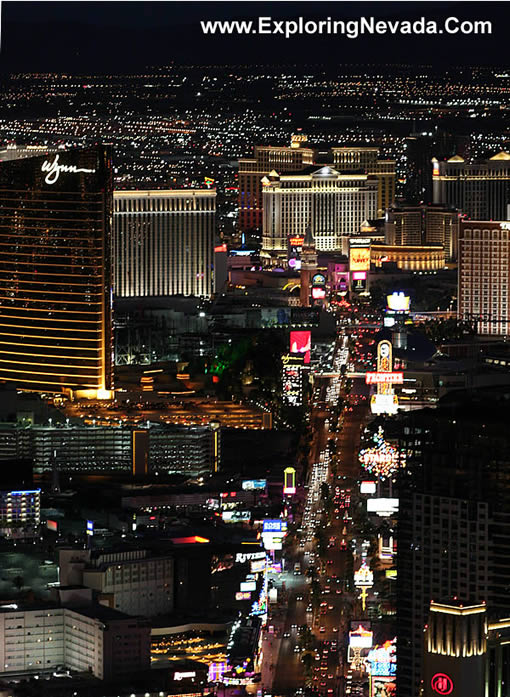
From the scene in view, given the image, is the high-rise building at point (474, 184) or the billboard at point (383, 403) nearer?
the billboard at point (383, 403)

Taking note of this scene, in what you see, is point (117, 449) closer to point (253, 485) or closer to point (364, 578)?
point (253, 485)

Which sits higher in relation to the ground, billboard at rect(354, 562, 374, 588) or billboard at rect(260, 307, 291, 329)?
billboard at rect(260, 307, 291, 329)

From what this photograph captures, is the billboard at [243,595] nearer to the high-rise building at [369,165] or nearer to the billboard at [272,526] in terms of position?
the billboard at [272,526]

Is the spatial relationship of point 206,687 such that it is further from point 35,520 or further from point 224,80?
point 224,80

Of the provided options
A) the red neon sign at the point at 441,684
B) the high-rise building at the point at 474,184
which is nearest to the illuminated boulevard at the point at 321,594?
the red neon sign at the point at 441,684

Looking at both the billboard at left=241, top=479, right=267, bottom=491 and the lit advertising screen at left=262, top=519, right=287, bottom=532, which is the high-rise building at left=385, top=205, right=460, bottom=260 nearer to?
the billboard at left=241, top=479, right=267, bottom=491

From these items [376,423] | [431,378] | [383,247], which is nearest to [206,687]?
[376,423]

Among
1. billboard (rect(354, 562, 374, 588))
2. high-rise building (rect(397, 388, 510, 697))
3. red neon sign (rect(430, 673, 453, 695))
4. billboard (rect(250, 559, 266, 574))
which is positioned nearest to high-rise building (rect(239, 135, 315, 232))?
billboard (rect(250, 559, 266, 574))
